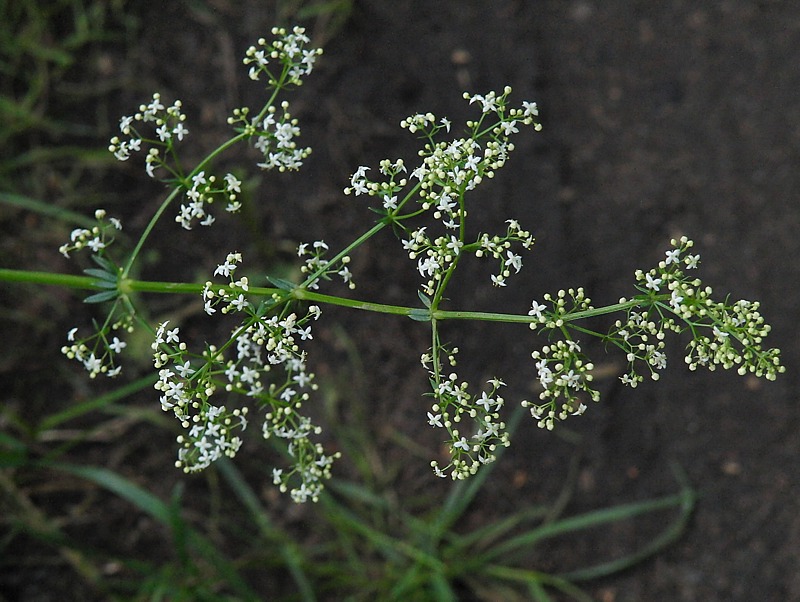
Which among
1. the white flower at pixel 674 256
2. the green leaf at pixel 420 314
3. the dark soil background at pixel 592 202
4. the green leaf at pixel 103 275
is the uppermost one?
the dark soil background at pixel 592 202

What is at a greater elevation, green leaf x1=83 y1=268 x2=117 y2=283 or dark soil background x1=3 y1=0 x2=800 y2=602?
dark soil background x1=3 y1=0 x2=800 y2=602

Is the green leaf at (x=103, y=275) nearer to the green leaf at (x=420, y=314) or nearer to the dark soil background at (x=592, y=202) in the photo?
the green leaf at (x=420, y=314)

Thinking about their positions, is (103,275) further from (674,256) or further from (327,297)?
(674,256)

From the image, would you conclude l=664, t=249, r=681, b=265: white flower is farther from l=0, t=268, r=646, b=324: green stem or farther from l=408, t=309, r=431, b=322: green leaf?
l=408, t=309, r=431, b=322: green leaf

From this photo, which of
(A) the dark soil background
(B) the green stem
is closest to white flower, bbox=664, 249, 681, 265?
(B) the green stem

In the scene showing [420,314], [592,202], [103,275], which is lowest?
[420,314]

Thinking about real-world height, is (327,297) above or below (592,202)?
below

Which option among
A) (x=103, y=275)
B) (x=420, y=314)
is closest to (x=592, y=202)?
(x=420, y=314)

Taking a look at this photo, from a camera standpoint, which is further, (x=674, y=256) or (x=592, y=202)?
(x=592, y=202)

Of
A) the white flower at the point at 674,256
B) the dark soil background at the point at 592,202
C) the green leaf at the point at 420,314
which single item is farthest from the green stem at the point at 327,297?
the dark soil background at the point at 592,202
